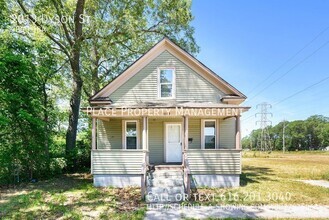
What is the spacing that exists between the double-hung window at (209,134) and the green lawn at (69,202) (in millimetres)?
4679

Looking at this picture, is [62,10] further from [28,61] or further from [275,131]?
[275,131]

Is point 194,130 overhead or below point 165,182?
overhead

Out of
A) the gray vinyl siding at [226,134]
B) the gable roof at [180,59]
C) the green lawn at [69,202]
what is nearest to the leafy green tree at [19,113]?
the green lawn at [69,202]

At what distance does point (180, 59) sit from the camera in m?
12.9

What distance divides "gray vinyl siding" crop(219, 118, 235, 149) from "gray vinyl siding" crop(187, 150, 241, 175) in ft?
6.85

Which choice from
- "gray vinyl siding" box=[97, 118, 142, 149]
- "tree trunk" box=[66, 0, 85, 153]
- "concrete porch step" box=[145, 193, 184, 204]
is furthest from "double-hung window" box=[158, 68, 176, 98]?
"tree trunk" box=[66, 0, 85, 153]

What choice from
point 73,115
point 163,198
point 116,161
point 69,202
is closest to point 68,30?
point 73,115

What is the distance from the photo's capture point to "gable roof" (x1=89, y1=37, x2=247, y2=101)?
1255 cm

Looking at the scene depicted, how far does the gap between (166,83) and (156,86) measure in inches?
22.8

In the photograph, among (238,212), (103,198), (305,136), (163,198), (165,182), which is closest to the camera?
(238,212)

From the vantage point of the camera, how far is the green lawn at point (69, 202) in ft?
22.9

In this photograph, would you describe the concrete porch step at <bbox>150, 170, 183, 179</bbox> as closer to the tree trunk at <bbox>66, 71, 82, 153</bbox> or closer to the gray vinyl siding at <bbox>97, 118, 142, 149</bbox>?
the gray vinyl siding at <bbox>97, 118, 142, 149</bbox>

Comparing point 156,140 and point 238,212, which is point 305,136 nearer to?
point 156,140

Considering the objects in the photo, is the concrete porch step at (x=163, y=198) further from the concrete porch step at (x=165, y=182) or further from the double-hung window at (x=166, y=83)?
the double-hung window at (x=166, y=83)
